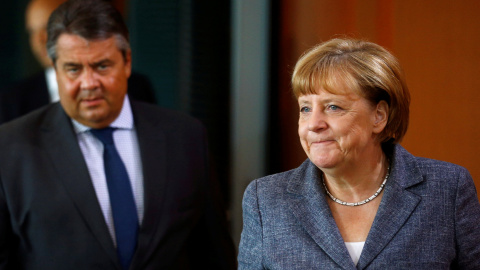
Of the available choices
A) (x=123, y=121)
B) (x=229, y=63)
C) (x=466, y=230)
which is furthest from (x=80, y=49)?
(x=466, y=230)

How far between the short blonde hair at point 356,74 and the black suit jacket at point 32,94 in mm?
1239

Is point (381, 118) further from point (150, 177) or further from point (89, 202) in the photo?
point (89, 202)

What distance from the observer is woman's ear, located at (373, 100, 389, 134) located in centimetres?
194

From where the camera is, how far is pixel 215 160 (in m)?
3.08

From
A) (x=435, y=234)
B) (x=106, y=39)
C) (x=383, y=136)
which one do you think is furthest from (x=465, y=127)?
(x=106, y=39)

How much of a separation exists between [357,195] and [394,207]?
0.41 ft

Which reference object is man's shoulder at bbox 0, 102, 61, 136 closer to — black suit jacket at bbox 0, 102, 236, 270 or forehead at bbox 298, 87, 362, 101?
black suit jacket at bbox 0, 102, 236, 270

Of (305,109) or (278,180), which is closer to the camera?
(305,109)

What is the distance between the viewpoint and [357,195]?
1.96 metres

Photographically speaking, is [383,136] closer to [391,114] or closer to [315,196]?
[391,114]

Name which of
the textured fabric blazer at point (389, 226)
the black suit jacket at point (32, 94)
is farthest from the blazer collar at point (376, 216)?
the black suit jacket at point (32, 94)

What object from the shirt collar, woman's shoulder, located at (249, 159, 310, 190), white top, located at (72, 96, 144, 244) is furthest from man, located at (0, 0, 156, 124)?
woman's shoulder, located at (249, 159, 310, 190)

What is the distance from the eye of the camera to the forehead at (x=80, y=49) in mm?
2650

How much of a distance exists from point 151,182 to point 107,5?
792 millimetres
